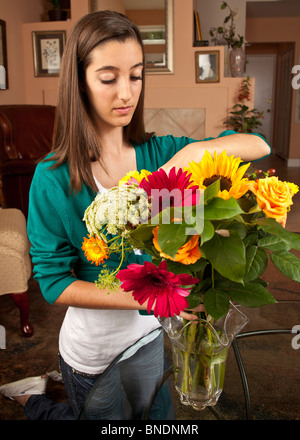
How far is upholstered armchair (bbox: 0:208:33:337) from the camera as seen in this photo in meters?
2.32

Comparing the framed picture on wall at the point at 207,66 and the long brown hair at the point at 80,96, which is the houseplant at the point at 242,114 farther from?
the long brown hair at the point at 80,96

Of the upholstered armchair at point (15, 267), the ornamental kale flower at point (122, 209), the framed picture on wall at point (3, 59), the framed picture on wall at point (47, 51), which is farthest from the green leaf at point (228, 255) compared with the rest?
the framed picture on wall at point (47, 51)

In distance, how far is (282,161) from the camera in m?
9.75

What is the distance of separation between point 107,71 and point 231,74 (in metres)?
5.46

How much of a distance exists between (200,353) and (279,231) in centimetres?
29

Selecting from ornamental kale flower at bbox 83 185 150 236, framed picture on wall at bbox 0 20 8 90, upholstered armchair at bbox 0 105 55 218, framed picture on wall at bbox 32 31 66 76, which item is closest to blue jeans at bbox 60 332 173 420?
ornamental kale flower at bbox 83 185 150 236

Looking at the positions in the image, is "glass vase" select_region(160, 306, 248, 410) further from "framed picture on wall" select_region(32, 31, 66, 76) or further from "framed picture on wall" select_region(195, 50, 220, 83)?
"framed picture on wall" select_region(32, 31, 66, 76)

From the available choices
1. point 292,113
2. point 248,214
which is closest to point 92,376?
point 248,214

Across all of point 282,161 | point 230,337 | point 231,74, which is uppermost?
point 231,74

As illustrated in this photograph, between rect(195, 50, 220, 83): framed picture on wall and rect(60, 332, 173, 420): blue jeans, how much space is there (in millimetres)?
5157

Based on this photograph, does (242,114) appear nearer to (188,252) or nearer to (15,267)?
(15,267)

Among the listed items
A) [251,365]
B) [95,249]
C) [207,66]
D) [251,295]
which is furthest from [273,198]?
[207,66]

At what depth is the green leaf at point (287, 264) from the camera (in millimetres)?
604

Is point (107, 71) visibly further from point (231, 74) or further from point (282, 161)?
point (282, 161)
